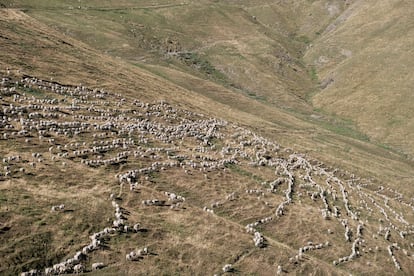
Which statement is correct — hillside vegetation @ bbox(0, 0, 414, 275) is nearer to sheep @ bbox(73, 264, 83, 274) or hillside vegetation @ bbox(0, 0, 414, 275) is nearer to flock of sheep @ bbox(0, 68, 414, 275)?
sheep @ bbox(73, 264, 83, 274)

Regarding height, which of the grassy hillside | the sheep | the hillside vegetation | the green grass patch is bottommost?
the sheep

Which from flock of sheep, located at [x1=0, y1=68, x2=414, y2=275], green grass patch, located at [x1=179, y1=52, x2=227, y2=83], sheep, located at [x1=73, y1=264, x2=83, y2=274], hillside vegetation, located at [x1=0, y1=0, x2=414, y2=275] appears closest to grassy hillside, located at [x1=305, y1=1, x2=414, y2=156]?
hillside vegetation, located at [x1=0, y1=0, x2=414, y2=275]

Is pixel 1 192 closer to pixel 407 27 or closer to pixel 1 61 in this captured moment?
pixel 1 61

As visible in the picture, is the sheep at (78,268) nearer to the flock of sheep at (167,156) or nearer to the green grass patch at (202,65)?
the flock of sheep at (167,156)

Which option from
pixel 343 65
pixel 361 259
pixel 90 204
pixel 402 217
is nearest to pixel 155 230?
pixel 90 204

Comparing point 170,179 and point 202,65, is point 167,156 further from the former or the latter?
point 202,65

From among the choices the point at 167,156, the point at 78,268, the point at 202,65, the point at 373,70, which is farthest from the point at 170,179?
the point at 373,70
